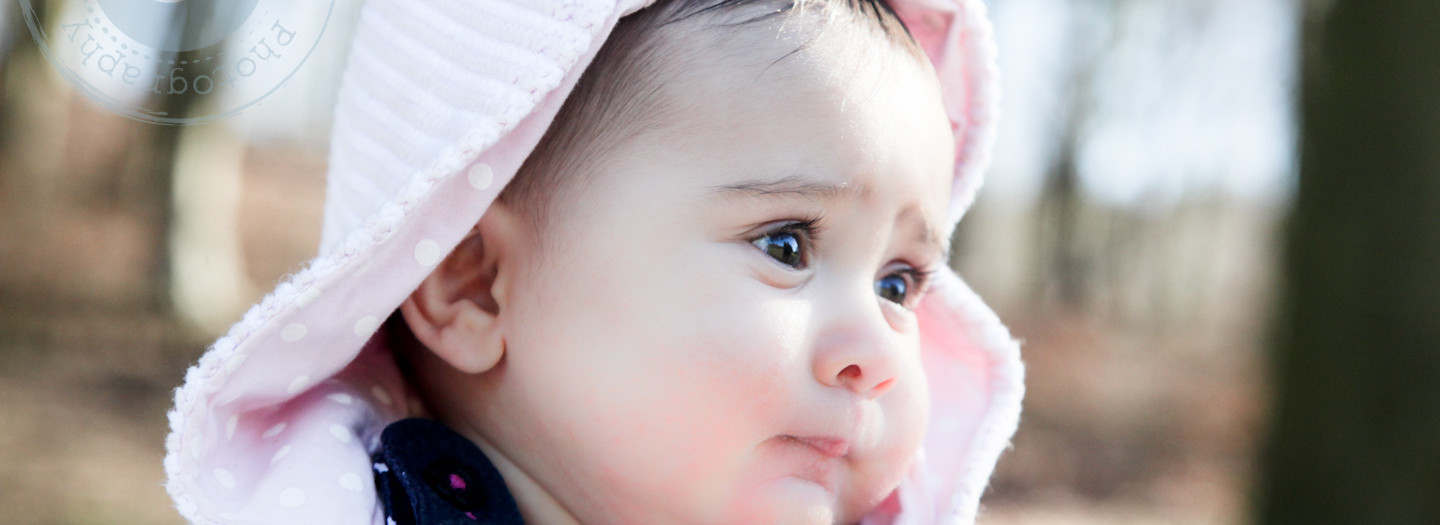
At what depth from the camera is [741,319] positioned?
113cm

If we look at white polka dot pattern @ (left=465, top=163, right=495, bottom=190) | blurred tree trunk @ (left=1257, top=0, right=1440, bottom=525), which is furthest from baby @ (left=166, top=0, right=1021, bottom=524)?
blurred tree trunk @ (left=1257, top=0, right=1440, bottom=525)

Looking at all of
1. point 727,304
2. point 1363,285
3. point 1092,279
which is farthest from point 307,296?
point 1092,279

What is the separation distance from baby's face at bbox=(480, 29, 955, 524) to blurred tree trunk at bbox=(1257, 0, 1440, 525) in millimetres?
2741

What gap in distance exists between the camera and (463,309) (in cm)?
124

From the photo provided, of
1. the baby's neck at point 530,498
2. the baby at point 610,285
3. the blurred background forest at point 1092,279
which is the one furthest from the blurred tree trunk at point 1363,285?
the baby's neck at point 530,498

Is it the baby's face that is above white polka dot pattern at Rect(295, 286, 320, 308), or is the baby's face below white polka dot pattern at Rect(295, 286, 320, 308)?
above

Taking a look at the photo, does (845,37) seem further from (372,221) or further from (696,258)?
(372,221)

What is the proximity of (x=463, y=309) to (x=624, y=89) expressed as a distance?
33 cm

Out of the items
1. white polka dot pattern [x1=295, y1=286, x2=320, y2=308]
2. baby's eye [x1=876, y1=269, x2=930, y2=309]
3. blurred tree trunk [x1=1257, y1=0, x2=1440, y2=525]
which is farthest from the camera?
blurred tree trunk [x1=1257, y1=0, x2=1440, y2=525]

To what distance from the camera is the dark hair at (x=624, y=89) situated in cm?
117

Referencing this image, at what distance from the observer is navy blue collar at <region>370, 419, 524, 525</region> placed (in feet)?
3.86

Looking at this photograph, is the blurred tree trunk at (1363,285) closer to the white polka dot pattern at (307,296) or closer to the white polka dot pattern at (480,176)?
the white polka dot pattern at (480,176)

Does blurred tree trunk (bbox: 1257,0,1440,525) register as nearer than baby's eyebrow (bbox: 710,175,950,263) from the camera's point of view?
No

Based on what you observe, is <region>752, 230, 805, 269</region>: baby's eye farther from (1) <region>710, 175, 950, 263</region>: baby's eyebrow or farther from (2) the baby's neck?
(2) the baby's neck
